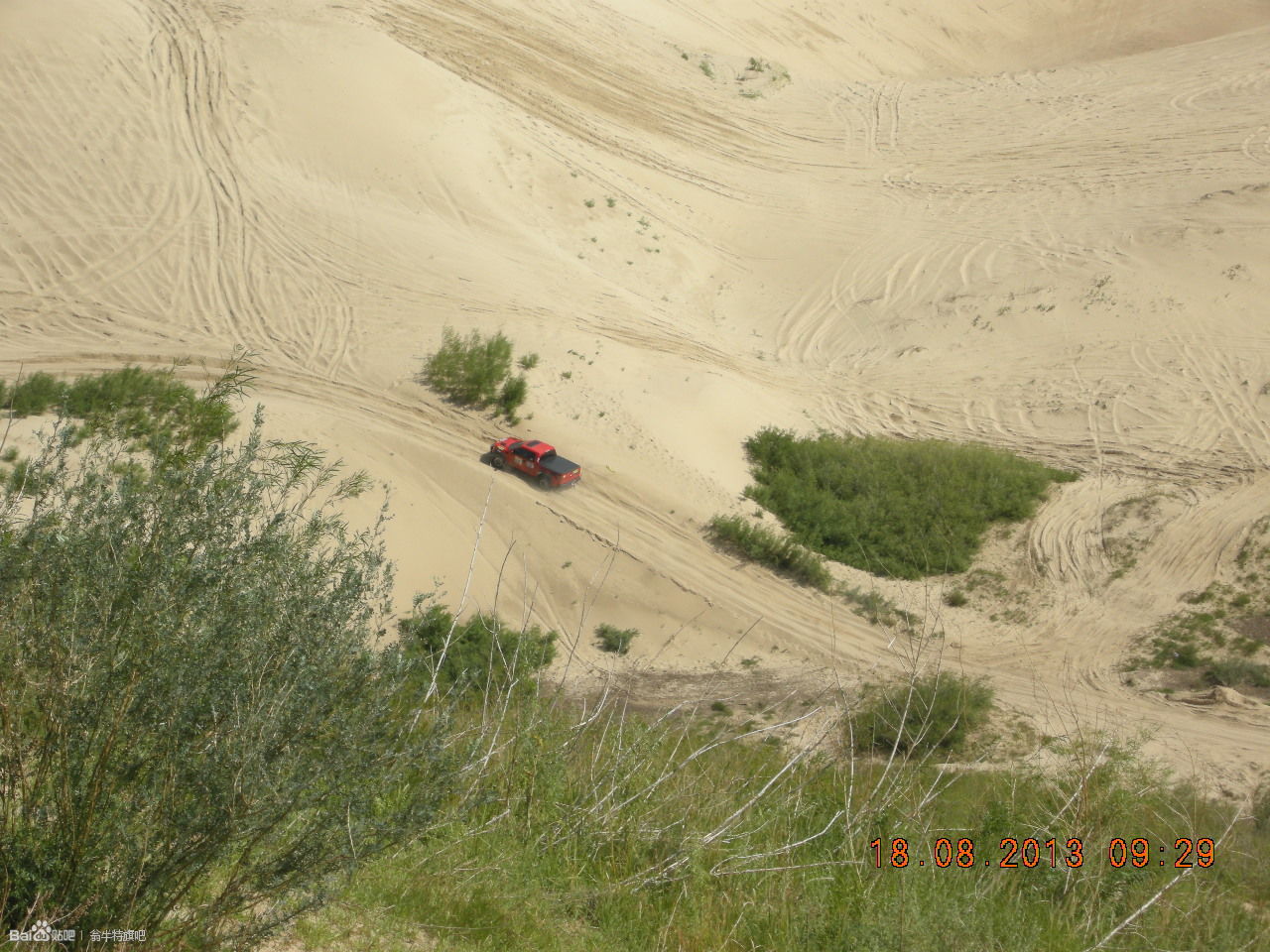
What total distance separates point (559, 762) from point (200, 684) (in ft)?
8.68

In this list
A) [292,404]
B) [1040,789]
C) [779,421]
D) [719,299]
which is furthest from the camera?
[719,299]

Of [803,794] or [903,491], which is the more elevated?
[903,491]

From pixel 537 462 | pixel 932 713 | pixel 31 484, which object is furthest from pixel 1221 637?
pixel 31 484

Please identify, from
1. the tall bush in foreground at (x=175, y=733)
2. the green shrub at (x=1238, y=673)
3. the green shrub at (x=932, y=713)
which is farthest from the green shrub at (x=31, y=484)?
the green shrub at (x=1238, y=673)

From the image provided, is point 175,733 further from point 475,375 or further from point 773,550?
point 475,375

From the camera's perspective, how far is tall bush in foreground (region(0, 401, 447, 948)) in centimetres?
429

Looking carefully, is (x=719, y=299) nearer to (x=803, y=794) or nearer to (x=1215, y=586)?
(x=1215, y=586)

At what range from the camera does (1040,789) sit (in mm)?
7809

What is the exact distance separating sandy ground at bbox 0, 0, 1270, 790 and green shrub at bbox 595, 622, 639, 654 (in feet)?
0.74

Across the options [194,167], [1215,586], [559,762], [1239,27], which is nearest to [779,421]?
[1215,586]

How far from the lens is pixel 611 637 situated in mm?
16766
